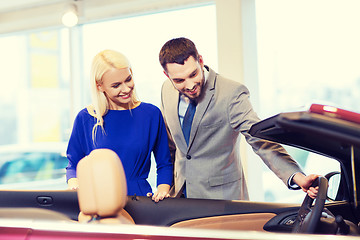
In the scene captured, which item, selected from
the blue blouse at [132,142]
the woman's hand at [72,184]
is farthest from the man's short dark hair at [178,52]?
the woman's hand at [72,184]

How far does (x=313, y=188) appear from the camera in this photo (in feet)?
4.76

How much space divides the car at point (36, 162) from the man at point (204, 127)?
12.6ft

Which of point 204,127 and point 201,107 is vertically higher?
point 201,107

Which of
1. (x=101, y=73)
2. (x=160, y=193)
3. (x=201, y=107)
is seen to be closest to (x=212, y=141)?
(x=201, y=107)

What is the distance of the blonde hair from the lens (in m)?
2.16

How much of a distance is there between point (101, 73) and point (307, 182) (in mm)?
1205

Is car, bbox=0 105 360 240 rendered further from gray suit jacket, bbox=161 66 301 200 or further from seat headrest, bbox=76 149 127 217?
gray suit jacket, bbox=161 66 301 200

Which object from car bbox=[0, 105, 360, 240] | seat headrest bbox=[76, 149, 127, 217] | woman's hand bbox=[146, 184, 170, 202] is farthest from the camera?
woman's hand bbox=[146, 184, 170, 202]

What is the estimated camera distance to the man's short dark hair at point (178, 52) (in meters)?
2.09

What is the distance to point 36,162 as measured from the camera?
21.4ft

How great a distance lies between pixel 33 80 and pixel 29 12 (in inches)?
63.6

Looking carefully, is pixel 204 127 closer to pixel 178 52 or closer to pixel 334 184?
pixel 178 52

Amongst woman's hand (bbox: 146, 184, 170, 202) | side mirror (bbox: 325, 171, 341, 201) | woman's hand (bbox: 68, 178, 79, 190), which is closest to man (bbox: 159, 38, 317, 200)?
woman's hand (bbox: 146, 184, 170, 202)

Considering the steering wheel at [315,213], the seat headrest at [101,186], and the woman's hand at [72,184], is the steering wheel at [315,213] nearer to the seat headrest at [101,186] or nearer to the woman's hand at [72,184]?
the seat headrest at [101,186]
